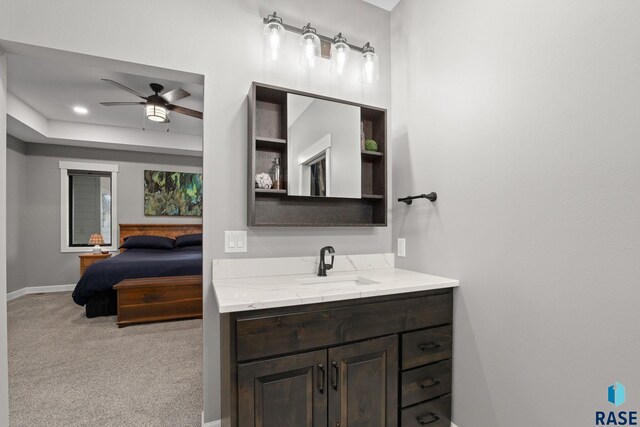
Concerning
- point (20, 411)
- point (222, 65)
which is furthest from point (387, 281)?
point (20, 411)

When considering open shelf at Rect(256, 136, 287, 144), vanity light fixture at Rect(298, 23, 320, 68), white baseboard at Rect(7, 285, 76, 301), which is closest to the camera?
open shelf at Rect(256, 136, 287, 144)

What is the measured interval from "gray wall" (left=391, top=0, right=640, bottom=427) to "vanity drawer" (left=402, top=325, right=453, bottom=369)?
0.08 m

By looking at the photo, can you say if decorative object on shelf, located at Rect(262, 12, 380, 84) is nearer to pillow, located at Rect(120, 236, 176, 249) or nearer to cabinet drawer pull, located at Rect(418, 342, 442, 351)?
cabinet drawer pull, located at Rect(418, 342, 442, 351)

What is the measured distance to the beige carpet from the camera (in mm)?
1853

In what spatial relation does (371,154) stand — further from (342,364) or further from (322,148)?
(342,364)

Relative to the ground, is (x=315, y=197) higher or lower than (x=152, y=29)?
lower

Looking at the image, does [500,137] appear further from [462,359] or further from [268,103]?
[268,103]

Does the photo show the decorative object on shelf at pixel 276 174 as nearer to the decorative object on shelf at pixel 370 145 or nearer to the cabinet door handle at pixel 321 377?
the decorative object on shelf at pixel 370 145

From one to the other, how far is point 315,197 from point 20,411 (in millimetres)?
2390

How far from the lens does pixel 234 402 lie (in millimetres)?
1143

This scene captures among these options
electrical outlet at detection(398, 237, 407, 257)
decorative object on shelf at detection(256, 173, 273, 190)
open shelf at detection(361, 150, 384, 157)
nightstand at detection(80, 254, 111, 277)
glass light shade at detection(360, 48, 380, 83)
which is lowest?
nightstand at detection(80, 254, 111, 277)

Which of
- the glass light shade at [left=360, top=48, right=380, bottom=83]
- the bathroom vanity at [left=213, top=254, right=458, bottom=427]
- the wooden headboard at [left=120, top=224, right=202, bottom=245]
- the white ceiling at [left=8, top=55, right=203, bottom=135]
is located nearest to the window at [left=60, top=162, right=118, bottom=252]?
the wooden headboard at [left=120, top=224, right=202, bottom=245]

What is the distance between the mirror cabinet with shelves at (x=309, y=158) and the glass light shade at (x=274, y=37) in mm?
252

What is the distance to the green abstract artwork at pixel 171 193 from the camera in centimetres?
548
